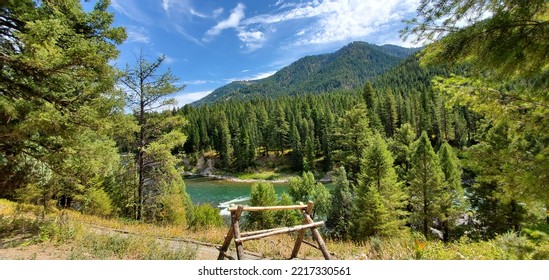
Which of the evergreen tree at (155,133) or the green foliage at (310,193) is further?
the green foliage at (310,193)

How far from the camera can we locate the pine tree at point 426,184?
75.5ft

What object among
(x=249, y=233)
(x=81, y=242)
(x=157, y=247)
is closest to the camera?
(x=249, y=233)

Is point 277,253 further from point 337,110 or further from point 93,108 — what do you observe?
point 337,110

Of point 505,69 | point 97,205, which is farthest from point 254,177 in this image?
point 505,69

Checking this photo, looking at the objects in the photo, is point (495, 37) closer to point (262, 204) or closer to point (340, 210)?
point (340, 210)

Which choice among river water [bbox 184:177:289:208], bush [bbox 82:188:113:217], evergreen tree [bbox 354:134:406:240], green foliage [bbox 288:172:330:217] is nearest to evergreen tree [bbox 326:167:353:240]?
evergreen tree [bbox 354:134:406:240]

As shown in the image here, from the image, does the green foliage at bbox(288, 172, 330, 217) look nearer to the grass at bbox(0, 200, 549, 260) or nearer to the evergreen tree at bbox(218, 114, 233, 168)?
the grass at bbox(0, 200, 549, 260)

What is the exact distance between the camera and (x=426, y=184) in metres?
23.2

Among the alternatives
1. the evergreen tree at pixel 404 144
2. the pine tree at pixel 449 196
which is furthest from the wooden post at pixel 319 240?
the evergreen tree at pixel 404 144

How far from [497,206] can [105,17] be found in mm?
26730

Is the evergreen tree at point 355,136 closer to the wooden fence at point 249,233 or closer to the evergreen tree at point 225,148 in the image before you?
the wooden fence at point 249,233

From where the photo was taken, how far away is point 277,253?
29.0 feet

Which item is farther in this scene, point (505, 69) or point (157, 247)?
point (157, 247)

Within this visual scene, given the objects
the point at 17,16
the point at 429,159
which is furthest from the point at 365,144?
the point at 17,16
